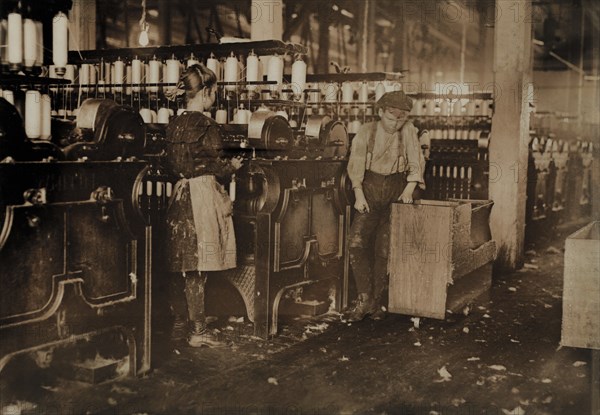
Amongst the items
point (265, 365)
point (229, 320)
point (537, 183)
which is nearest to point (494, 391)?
point (265, 365)

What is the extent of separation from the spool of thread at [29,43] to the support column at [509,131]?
5.28 m

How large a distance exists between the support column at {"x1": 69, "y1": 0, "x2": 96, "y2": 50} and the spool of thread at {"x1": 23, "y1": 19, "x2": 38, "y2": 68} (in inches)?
218

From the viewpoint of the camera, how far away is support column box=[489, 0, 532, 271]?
7.32m

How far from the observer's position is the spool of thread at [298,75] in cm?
647

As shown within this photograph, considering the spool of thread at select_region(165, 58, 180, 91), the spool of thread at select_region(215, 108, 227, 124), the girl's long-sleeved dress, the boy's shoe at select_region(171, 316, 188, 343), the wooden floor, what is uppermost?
the spool of thread at select_region(165, 58, 180, 91)

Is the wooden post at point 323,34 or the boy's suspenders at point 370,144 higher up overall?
the wooden post at point 323,34

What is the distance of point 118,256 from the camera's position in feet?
11.5

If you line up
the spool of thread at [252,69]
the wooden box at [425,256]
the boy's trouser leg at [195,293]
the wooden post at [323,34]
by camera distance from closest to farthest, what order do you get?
the boy's trouser leg at [195,293] → the wooden box at [425,256] → the spool of thread at [252,69] → the wooden post at [323,34]

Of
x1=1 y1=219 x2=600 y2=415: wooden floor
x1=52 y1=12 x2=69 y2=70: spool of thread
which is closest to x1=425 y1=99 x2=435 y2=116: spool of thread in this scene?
x1=1 y1=219 x2=600 y2=415: wooden floor

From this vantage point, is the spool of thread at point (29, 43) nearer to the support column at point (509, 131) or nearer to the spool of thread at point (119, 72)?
the spool of thread at point (119, 72)

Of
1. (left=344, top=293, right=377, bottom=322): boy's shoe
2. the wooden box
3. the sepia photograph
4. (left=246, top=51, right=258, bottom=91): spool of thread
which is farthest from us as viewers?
(left=246, top=51, right=258, bottom=91): spool of thread

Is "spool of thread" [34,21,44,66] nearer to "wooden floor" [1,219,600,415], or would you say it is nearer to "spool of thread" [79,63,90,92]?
"wooden floor" [1,219,600,415]

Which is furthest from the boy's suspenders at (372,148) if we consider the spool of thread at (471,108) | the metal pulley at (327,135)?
the spool of thread at (471,108)

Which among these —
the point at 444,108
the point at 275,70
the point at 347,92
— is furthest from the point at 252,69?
the point at 444,108
